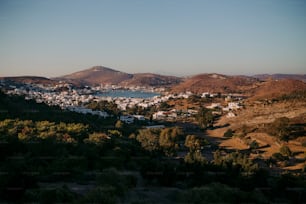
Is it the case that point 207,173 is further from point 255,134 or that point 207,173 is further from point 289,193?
point 255,134

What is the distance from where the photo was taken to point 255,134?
18.7 m

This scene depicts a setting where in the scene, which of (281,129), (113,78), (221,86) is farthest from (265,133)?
(113,78)

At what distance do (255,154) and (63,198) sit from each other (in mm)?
10979

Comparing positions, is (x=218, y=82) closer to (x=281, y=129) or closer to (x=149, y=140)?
(x=281, y=129)

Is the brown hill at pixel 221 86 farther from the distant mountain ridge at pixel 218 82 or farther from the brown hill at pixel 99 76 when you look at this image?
the brown hill at pixel 99 76

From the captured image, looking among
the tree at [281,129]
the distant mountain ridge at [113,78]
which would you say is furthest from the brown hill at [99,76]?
the tree at [281,129]

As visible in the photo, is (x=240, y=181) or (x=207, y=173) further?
(x=207, y=173)

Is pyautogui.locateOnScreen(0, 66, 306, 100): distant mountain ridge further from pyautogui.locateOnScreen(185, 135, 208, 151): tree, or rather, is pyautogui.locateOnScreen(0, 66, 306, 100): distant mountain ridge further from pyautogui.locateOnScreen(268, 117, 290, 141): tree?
pyautogui.locateOnScreen(185, 135, 208, 151): tree

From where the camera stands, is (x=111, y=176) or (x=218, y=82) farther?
(x=218, y=82)

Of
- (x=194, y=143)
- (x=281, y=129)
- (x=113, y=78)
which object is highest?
(x=113, y=78)

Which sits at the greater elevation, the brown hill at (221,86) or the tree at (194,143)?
the brown hill at (221,86)

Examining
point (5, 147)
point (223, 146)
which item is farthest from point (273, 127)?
point (5, 147)

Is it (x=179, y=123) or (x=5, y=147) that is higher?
(x=5, y=147)

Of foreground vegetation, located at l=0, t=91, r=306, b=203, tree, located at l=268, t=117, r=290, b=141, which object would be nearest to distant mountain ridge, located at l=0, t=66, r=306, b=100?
tree, located at l=268, t=117, r=290, b=141
